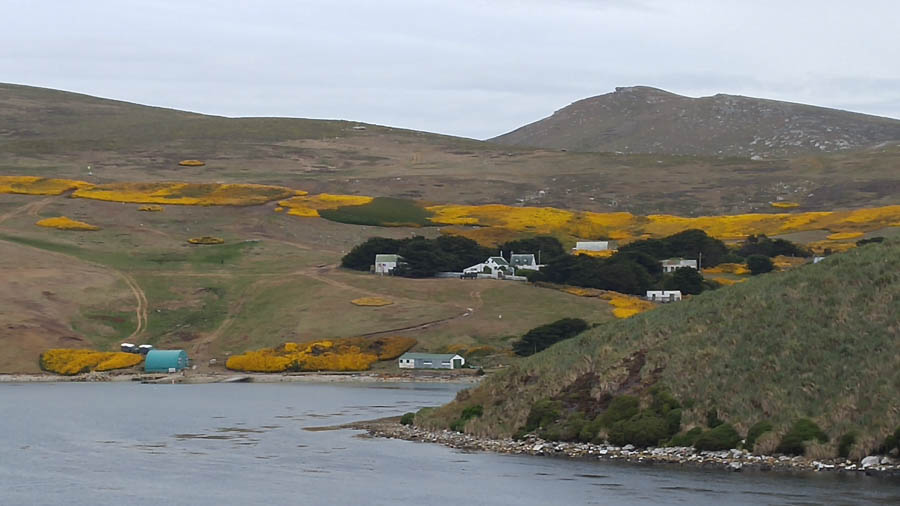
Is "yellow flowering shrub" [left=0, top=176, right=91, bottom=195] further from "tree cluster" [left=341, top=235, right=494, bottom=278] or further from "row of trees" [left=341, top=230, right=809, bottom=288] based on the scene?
"row of trees" [left=341, top=230, right=809, bottom=288]

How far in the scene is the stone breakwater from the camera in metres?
37.4

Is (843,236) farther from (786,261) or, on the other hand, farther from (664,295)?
(664,295)

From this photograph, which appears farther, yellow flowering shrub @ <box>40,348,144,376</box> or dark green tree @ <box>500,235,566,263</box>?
dark green tree @ <box>500,235,566,263</box>

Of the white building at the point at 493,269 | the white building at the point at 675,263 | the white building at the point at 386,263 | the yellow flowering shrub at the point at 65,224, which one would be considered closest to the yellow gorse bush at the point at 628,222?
the white building at the point at 493,269

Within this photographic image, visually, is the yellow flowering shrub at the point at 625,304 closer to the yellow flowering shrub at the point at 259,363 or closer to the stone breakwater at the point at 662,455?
the yellow flowering shrub at the point at 259,363

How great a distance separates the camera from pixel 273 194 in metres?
160

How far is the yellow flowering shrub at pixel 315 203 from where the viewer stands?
14962 cm

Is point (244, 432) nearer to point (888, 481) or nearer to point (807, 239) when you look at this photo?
point (888, 481)

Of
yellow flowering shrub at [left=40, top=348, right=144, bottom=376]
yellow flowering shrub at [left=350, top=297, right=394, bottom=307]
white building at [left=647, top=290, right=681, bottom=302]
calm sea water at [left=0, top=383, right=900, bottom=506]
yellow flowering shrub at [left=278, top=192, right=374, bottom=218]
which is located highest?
yellow flowering shrub at [left=278, top=192, right=374, bottom=218]

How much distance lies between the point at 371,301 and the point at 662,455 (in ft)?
220

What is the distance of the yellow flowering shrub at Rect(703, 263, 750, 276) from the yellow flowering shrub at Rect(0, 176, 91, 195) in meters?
77.1

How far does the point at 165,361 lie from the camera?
312 ft

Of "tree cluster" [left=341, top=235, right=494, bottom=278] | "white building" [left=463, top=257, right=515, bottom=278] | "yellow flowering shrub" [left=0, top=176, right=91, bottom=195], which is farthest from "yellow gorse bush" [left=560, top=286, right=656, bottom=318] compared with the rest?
"yellow flowering shrub" [left=0, top=176, right=91, bottom=195]

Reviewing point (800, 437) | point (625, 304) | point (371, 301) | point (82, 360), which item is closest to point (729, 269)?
point (625, 304)
